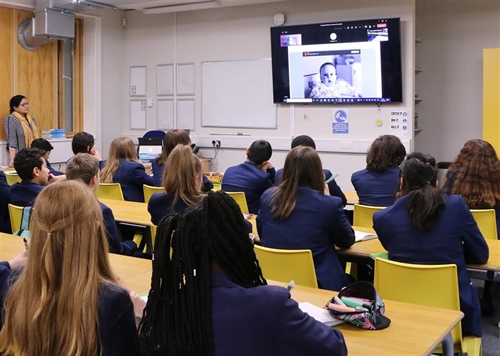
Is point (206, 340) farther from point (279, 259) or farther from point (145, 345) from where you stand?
point (279, 259)

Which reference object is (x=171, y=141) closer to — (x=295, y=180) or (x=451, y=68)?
(x=295, y=180)

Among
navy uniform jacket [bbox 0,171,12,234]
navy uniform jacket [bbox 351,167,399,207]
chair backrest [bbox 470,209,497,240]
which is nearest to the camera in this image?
chair backrest [bbox 470,209,497,240]

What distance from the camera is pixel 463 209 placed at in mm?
2977

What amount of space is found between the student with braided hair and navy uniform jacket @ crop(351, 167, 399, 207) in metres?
3.31

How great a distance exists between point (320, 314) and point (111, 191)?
3.60m

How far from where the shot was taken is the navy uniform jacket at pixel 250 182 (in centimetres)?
513

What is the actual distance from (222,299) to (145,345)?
250 mm

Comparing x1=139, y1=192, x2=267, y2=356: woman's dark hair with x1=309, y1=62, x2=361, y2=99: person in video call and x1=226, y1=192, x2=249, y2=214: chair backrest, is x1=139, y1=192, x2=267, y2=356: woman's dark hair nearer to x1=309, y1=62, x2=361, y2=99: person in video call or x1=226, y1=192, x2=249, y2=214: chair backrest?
x1=226, y1=192, x2=249, y2=214: chair backrest

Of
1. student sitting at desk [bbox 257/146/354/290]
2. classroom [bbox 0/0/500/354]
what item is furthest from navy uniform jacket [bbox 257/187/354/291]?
classroom [bbox 0/0/500/354]

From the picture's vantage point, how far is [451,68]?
768 centimetres

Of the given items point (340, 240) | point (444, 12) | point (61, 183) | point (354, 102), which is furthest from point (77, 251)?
point (444, 12)

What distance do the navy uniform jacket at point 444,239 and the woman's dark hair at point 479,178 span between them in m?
1.22

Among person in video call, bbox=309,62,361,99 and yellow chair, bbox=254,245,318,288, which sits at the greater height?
person in video call, bbox=309,62,361,99

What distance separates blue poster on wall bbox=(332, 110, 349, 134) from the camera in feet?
25.9
